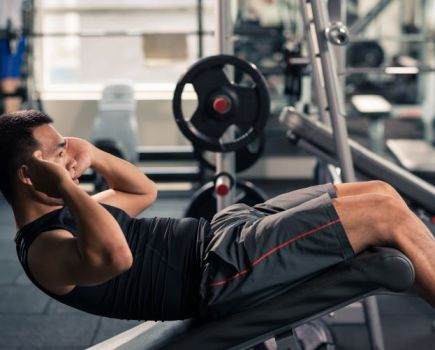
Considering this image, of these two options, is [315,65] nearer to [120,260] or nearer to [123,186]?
[123,186]

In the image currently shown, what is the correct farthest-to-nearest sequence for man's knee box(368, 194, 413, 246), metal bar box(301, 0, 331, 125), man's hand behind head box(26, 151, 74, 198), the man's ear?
metal bar box(301, 0, 331, 125) → man's knee box(368, 194, 413, 246) → the man's ear → man's hand behind head box(26, 151, 74, 198)

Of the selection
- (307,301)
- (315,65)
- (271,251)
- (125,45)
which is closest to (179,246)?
(271,251)

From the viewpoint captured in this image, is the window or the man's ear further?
the window

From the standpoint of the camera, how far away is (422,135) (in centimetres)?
593

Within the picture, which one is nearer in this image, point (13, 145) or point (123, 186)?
point (13, 145)

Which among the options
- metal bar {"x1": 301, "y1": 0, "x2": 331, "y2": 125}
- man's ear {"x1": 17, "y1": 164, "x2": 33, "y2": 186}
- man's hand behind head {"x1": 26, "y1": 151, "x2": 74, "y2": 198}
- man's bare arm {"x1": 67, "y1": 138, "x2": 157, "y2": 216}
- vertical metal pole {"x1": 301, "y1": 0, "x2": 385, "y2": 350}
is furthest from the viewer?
metal bar {"x1": 301, "y1": 0, "x2": 331, "y2": 125}

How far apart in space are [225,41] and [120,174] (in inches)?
38.9

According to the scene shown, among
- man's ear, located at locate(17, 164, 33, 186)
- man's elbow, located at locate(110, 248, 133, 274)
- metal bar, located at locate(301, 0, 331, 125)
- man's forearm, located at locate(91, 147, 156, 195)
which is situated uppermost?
metal bar, located at locate(301, 0, 331, 125)

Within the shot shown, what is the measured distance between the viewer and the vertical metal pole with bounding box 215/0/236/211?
2.74 metres

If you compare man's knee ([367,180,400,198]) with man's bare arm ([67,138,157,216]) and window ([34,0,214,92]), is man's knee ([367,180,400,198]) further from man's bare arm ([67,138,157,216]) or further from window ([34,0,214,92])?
window ([34,0,214,92])

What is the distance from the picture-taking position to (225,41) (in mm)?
2777

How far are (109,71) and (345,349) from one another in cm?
429

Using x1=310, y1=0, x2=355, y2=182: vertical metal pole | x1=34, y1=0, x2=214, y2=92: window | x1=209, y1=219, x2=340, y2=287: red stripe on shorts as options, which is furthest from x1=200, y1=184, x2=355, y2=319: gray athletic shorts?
x1=34, y1=0, x2=214, y2=92: window

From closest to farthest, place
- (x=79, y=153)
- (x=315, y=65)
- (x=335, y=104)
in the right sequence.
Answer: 1. (x=79, y=153)
2. (x=335, y=104)
3. (x=315, y=65)
